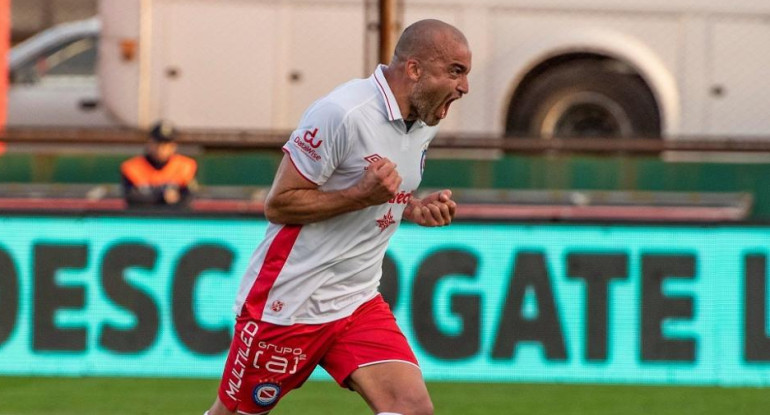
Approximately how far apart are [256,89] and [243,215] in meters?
4.22

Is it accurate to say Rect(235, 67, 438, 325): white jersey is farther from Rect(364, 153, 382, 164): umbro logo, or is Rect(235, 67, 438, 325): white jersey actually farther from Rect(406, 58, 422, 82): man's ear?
Rect(406, 58, 422, 82): man's ear

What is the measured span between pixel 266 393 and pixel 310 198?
79 cm

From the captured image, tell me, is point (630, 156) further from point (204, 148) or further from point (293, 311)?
point (293, 311)

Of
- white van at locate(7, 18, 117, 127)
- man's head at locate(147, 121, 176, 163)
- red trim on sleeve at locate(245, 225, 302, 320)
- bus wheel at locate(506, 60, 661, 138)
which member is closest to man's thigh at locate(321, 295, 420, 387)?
red trim on sleeve at locate(245, 225, 302, 320)

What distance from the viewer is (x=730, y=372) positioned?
9836 millimetres

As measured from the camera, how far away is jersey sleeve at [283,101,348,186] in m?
5.41

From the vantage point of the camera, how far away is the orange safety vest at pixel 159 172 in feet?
40.6

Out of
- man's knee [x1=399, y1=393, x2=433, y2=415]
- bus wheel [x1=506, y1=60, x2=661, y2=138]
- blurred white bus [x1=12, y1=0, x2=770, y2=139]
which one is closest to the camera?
man's knee [x1=399, y1=393, x2=433, y2=415]

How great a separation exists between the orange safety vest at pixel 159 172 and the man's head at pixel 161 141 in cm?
7

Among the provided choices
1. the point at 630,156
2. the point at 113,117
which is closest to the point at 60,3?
the point at 113,117

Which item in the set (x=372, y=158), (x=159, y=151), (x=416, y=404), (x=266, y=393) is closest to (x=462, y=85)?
(x=372, y=158)

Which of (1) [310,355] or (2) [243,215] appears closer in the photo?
(1) [310,355]

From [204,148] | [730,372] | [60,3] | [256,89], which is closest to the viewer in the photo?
[730,372]

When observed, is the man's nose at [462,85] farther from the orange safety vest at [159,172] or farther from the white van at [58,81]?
the white van at [58,81]
